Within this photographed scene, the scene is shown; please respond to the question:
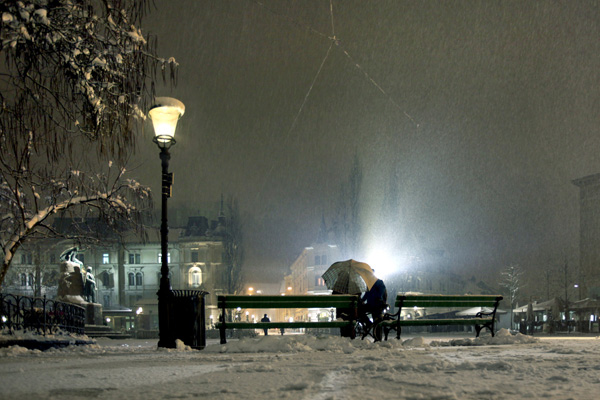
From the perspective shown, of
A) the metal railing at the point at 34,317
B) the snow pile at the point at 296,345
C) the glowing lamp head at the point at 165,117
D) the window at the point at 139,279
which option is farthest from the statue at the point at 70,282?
the window at the point at 139,279

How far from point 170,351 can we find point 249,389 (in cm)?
521

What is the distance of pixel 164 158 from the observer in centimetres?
1105

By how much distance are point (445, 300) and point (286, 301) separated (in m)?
3.82

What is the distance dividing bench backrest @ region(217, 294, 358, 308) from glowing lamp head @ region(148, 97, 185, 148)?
10.9 ft

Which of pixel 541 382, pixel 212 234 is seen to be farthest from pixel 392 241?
pixel 541 382

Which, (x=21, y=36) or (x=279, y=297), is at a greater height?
(x=21, y=36)

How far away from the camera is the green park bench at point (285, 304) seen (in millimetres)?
10055

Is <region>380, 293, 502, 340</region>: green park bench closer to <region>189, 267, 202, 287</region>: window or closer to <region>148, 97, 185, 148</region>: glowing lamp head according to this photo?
<region>148, 97, 185, 148</region>: glowing lamp head

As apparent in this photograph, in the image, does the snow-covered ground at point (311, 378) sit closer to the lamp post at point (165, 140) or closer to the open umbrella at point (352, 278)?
the lamp post at point (165, 140)

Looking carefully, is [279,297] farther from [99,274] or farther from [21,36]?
[99,274]

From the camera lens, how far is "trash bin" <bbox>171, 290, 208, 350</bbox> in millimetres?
10078

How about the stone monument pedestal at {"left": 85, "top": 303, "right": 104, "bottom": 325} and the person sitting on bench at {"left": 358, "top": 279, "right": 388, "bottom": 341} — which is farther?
the stone monument pedestal at {"left": 85, "top": 303, "right": 104, "bottom": 325}

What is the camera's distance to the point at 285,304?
410 inches

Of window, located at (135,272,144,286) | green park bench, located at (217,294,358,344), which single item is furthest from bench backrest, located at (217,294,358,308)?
window, located at (135,272,144,286)
